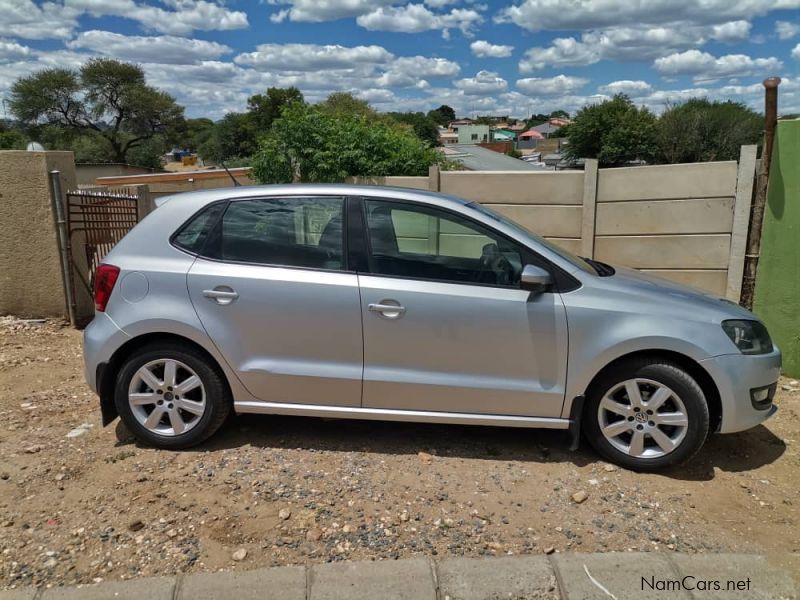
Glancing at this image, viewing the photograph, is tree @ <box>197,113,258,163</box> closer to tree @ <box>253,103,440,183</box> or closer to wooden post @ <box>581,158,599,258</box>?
tree @ <box>253,103,440,183</box>

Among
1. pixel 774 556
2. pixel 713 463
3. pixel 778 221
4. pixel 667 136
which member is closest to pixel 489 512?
pixel 774 556

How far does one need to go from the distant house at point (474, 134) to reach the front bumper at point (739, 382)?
284ft

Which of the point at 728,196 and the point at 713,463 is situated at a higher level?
the point at 728,196

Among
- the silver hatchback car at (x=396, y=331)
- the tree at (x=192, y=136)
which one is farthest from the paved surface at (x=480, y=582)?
the tree at (x=192, y=136)

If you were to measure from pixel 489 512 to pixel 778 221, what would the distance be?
3941mm

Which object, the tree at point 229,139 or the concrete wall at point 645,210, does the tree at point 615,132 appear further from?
the concrete wall at point 645,210

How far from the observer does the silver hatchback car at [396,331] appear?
3648mm

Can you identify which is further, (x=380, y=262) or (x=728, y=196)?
(x=728, y=196)

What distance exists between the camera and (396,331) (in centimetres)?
372

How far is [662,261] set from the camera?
6.40 meters

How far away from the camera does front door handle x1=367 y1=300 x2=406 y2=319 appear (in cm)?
369

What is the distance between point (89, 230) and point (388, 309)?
16.6ft

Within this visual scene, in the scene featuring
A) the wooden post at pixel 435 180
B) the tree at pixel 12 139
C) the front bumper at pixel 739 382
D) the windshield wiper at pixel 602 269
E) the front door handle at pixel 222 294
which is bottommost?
the front bumper at pixel 739 382

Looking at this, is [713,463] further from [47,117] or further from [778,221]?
[47,117]
